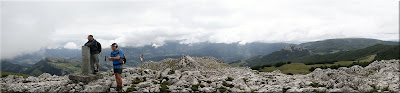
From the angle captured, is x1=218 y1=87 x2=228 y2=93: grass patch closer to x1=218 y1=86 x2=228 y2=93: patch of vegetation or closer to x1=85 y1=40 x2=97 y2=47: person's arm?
x1=218 y1=86 x2=228 y2=93: patch of vegetation

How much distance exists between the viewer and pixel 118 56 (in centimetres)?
1561

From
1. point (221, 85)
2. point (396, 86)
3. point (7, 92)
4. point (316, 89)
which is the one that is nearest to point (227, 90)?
point (221, 85)

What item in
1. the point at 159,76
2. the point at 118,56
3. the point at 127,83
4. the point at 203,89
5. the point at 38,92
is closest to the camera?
the point at 118,56

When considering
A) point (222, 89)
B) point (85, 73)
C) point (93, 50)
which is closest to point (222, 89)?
point (222, 89)

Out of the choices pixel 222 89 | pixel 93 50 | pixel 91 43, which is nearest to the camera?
pixel 222 89

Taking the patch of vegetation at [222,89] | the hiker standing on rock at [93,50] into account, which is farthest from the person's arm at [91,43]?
the patch of vegetation at [222,89]

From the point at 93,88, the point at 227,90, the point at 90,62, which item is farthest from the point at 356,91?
the point at 90,62

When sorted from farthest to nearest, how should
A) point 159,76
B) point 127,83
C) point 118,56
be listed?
1. point 159,76
2. point 127,83
3. point 118,56

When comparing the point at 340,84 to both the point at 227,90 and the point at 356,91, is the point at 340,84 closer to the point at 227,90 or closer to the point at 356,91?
the point at 356,91

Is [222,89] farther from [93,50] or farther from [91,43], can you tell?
[91,43]

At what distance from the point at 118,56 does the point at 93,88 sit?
3.49m

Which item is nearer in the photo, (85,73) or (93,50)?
(85,73)

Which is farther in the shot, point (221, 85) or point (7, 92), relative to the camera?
point (221, 85)

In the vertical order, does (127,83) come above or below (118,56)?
below
